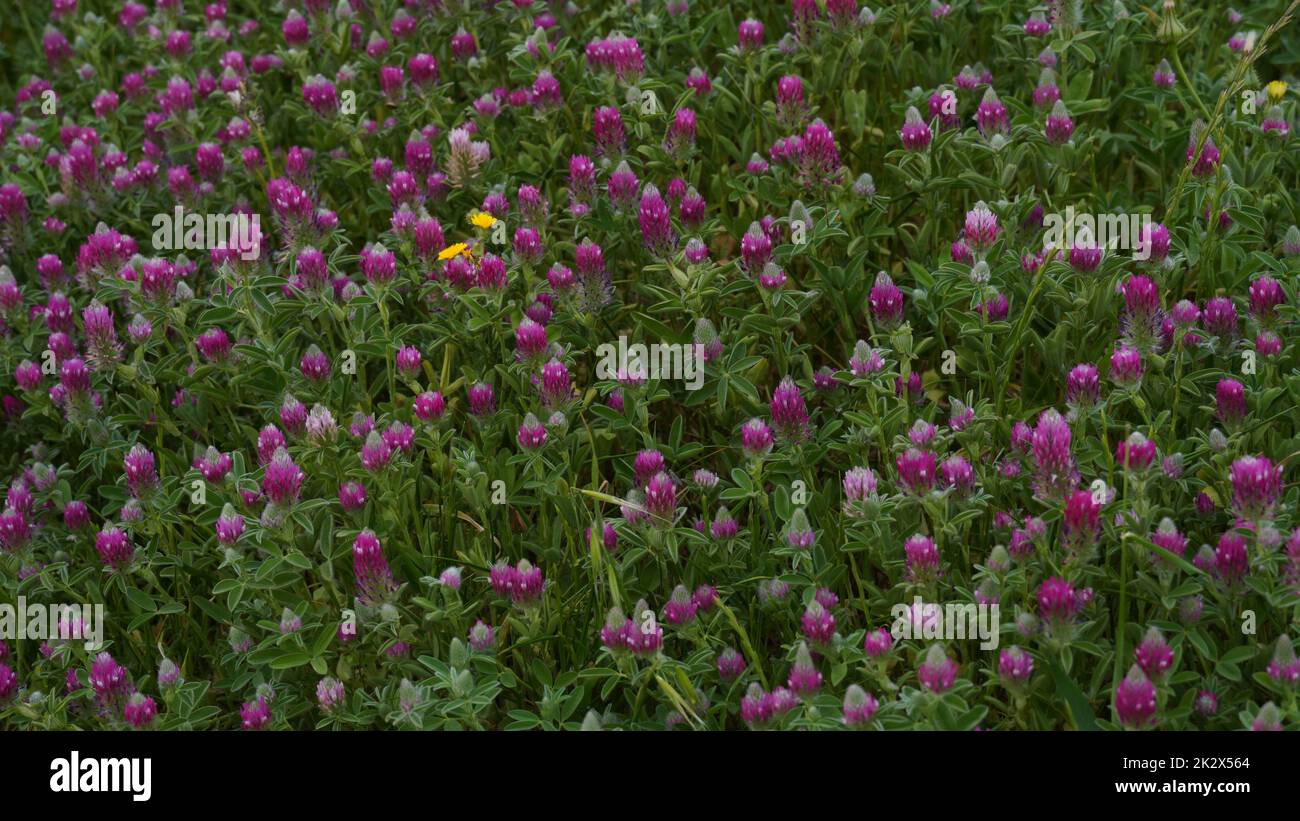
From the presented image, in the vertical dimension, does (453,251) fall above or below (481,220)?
below

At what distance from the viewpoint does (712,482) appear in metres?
4.36

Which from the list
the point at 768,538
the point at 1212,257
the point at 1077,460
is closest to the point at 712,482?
the point at 768,538

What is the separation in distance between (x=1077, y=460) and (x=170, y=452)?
2.92m

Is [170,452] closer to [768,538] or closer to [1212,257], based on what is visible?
[768,538]

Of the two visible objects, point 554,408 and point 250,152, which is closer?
point 554,408

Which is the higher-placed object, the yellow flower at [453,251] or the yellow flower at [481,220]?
the yellow flower at [481,220]

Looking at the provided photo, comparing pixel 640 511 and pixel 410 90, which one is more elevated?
pixel 410 90

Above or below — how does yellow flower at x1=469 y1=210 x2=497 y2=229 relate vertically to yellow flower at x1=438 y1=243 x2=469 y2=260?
above

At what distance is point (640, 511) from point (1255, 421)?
5.76 feet

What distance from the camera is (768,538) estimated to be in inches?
173
